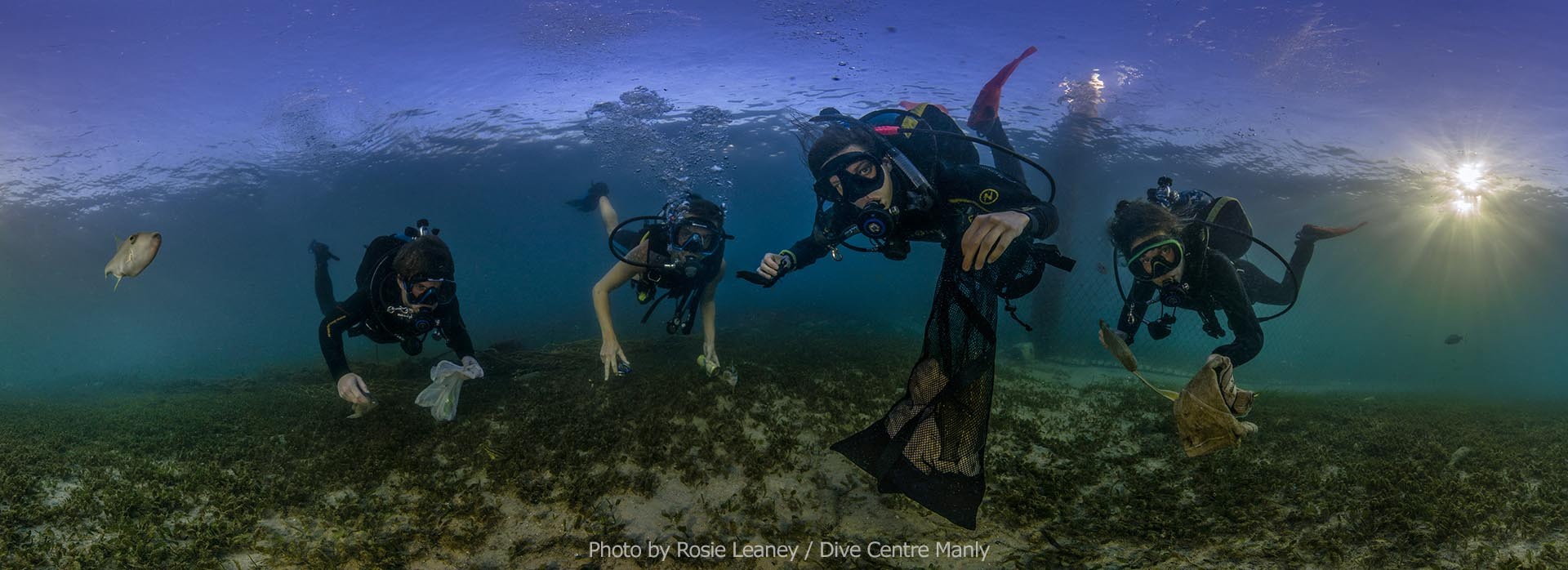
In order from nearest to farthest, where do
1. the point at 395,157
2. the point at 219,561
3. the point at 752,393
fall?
the point at 219,561 → the point at 752,393 → the point at 395,157

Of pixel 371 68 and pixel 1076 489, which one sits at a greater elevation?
pixel 371 68

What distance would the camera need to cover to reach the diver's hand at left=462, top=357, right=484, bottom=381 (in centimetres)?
611

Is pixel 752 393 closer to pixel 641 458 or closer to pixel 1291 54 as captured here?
pixel 641 458

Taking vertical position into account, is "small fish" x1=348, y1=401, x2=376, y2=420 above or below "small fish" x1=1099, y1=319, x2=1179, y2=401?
below

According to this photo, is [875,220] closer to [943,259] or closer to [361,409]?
[943,259]

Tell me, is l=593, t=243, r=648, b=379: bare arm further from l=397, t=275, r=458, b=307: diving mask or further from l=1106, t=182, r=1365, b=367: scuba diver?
l=1106, t=182, r=1365, b=367: scuba diver

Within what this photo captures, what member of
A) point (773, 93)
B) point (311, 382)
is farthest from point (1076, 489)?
point (773, 93)

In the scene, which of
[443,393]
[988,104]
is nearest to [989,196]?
[988,104]

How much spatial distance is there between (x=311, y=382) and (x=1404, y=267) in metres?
69.0

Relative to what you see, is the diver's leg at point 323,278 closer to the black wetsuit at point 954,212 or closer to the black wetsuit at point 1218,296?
the black wetsuit at point 954,212

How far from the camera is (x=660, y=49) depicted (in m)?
14.3

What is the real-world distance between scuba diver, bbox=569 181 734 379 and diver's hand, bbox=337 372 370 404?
2399mm

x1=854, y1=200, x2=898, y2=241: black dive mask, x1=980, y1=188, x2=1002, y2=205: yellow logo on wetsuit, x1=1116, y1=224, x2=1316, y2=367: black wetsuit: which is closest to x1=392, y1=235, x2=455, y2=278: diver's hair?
x1=854, y1=200, x2=898, y2=241: black dive mask

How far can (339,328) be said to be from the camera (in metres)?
6.12
